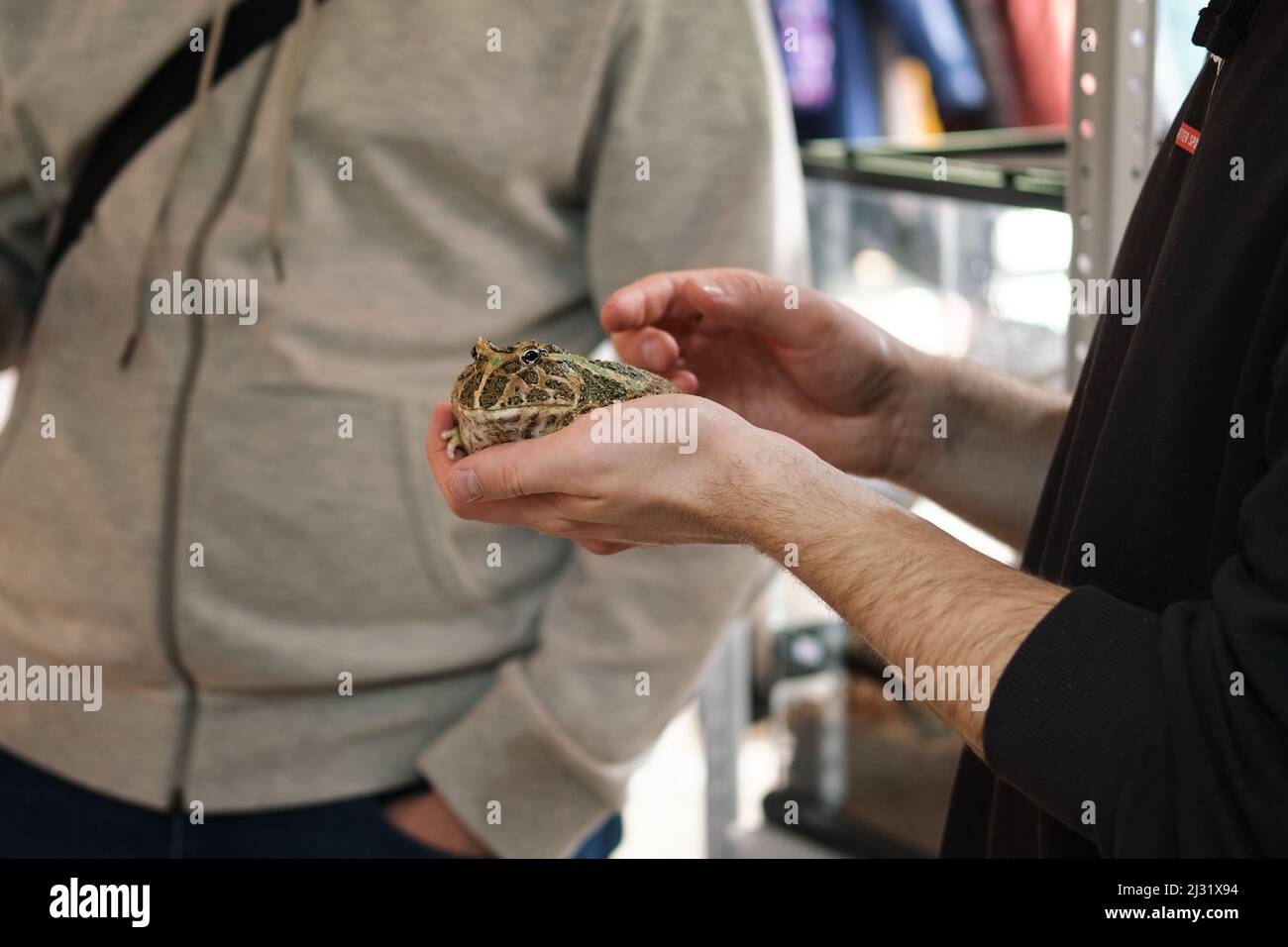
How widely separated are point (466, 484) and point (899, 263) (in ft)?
4.95

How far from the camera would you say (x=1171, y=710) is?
667mm

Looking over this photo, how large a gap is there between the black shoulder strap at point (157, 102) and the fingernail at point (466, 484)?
72 centimetres

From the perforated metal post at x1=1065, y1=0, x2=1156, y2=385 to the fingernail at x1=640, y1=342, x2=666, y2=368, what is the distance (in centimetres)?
46

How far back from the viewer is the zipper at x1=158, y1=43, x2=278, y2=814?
1.35 m

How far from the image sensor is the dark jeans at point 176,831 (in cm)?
140

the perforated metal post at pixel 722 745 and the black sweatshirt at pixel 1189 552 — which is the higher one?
the black sweatshirt at pixel 1189 552

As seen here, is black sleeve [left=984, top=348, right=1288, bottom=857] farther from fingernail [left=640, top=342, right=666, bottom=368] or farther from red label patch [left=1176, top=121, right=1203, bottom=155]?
fingernail [left=640, top=342, right=666, bottom=368]

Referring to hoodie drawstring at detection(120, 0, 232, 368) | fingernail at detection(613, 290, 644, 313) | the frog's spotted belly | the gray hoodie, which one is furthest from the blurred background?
hoodie drawstring at detection(120, 0, 232, 368)

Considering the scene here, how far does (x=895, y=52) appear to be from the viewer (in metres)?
2.90

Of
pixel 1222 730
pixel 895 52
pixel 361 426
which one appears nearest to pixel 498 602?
pixel 361 426

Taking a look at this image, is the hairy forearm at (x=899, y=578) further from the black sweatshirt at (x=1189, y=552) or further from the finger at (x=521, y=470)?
the finger at (x=521, y=470)

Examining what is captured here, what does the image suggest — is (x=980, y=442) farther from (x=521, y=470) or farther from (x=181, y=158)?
(x=181, y=158)

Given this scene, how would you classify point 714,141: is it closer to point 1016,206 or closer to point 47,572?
point 1016,206

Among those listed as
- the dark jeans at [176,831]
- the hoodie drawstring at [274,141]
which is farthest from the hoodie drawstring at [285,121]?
the dark jeans at [176,831]
